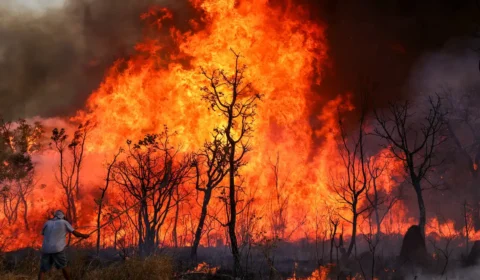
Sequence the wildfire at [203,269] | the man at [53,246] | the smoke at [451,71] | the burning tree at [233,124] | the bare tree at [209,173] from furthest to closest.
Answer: the smoke at [451,71] → the bare tree at [209,173] → the wildfire at [203,269] → the burning tree at [233,124] → the man at [53,246]

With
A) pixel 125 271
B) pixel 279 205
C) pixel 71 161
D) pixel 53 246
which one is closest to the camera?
pixel 53 246

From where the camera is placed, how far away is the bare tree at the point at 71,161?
43656 mm

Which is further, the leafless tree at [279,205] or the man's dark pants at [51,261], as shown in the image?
the leafless tree at [279,205]

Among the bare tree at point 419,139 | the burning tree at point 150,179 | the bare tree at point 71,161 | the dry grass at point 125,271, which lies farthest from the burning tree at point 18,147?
the bare tree at point 419,139

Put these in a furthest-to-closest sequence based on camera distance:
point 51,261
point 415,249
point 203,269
A: point 203,269 → point 415,249 → point 51,261

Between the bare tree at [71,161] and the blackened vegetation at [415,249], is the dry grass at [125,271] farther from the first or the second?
the bare tree at [71,161]

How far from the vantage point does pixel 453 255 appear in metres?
28.8

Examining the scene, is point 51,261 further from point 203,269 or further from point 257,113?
point 257,113

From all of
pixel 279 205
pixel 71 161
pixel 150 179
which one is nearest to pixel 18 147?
pixel 71 161

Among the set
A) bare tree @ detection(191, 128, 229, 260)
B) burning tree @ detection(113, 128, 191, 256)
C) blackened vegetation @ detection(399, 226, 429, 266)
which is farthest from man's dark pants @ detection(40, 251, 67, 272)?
blackened vegetation @ detection(399, 226, 429, 266)

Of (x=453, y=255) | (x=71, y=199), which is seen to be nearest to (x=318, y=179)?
(x=453, y=255)

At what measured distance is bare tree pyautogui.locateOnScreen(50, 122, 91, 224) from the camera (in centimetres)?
4366

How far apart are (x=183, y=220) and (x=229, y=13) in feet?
73.2

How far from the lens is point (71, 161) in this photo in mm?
47500
